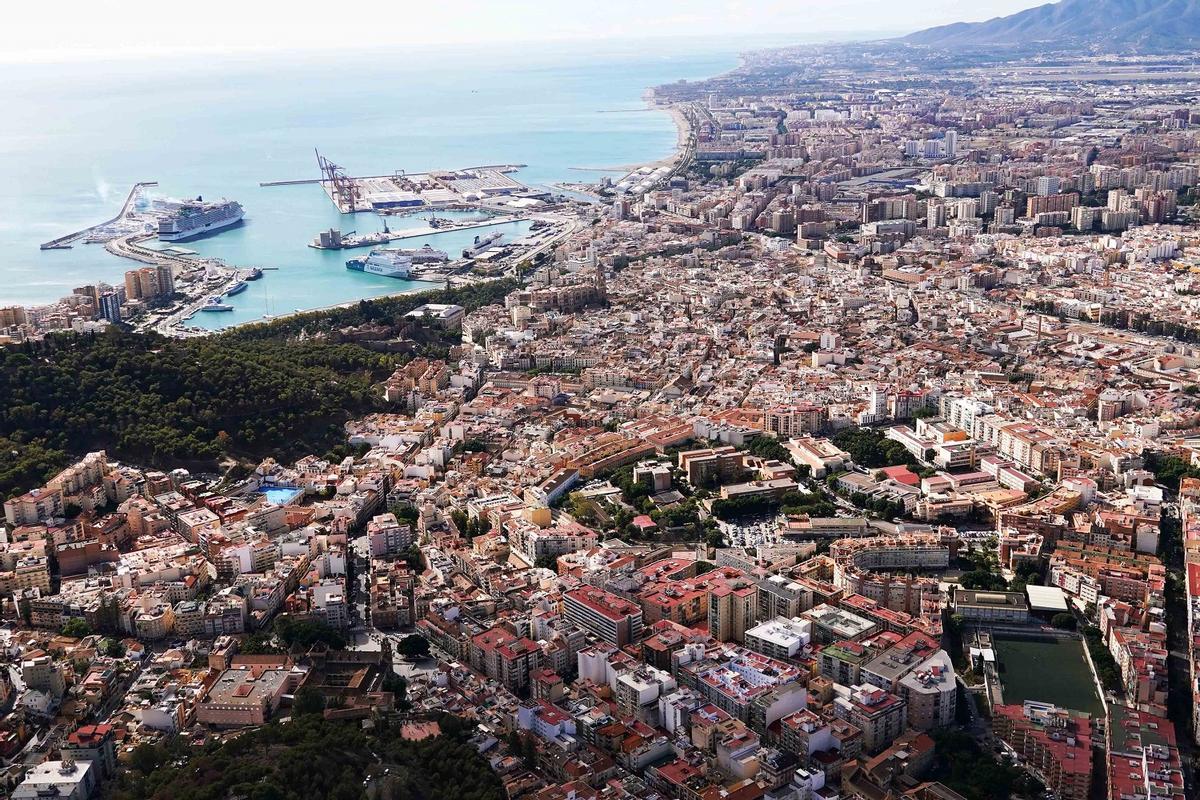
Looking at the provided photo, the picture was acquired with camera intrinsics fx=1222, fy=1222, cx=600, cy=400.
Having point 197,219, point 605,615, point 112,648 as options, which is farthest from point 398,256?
point 605,615

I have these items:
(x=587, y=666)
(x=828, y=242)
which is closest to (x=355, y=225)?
(x=828, y=242)

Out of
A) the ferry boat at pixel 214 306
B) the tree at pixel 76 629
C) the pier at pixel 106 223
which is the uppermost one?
the pier at pixel 106 223

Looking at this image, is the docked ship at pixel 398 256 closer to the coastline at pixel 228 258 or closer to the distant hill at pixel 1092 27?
the coastline at pixel 228 258

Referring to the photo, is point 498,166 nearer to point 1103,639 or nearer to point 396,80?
point 1103,639

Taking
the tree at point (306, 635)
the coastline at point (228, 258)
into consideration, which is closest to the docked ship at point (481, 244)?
the coastline at point (228, 258)

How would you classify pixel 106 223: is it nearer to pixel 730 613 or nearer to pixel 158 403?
pixel 158 403
